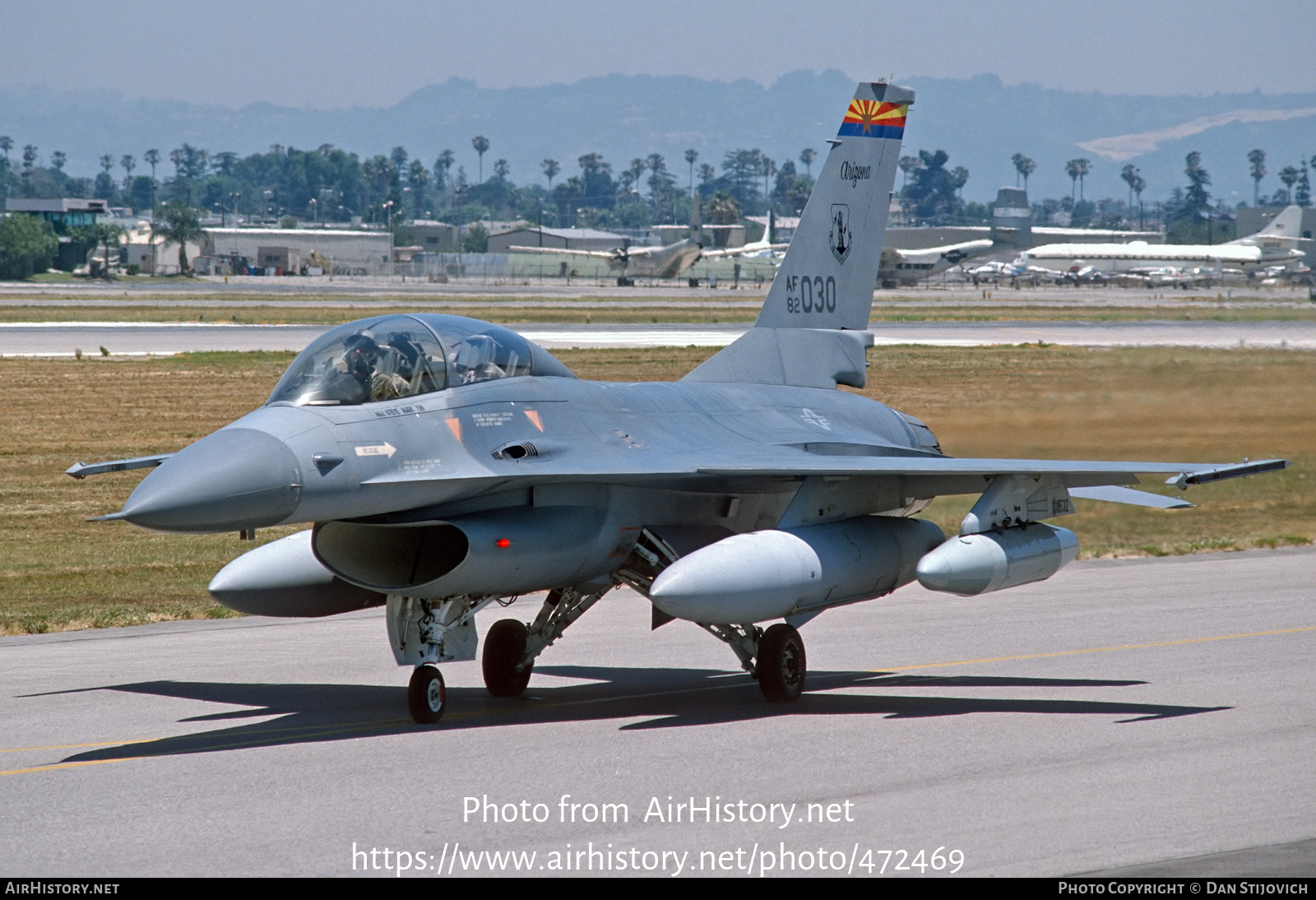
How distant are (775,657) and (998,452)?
11094mm

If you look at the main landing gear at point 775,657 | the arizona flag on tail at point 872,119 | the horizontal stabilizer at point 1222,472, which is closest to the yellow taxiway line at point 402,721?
the main landing gear at point 775,657

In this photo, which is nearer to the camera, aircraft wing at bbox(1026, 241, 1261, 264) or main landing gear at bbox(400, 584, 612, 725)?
main landing gear at bbox(400, 584, 612, 725)

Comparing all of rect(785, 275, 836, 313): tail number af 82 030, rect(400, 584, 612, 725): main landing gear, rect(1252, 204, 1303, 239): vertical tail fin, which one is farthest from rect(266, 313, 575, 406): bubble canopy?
rect(1252, 204, 1303, 239): vertical tail fin

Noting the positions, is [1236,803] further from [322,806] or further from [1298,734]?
[322,806]

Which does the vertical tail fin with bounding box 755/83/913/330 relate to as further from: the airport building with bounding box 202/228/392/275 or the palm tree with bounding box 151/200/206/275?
the airport building with bounding box 202/228/392/275

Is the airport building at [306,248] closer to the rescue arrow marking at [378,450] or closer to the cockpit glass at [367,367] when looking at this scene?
the cockpit glass at [367,367]

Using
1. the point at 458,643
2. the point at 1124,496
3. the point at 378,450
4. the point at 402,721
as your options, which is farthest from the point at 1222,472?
the point at 402,721

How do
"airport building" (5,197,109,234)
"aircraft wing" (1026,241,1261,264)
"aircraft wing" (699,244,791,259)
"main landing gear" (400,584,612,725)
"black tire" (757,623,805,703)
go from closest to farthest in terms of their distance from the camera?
"main landing gear" (400,584,612,725)
"black tire" (757,623,805,703)
"aircraft wing" (1026,241,1261,264)
"aircraft wing" (699,244,791,259)
"airport building" (5,197,109,234)

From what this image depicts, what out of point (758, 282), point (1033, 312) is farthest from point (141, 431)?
point (758, 282)

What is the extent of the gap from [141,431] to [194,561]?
11901mm

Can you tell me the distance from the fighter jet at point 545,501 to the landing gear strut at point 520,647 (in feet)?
0.05

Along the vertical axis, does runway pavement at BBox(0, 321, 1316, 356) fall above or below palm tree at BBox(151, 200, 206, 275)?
below

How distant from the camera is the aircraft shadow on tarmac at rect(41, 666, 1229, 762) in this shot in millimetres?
10828

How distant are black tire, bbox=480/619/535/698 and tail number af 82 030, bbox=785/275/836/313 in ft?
16.7
